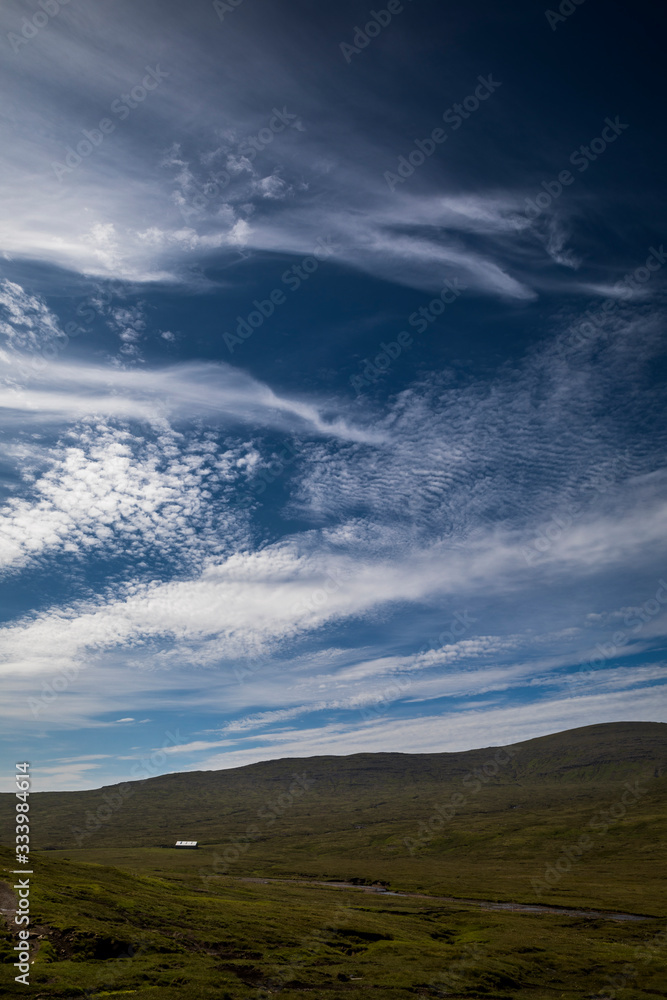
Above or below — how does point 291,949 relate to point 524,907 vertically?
above

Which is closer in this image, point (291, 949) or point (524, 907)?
point (291, 949)

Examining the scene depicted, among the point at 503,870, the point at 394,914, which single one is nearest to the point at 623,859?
the point at 503,870

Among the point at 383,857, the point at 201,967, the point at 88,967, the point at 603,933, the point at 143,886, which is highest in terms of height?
the point at 88,967

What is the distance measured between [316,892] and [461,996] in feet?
262

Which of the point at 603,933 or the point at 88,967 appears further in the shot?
the point at 603,933

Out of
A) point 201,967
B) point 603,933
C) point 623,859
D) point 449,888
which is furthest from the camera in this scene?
point 623,859

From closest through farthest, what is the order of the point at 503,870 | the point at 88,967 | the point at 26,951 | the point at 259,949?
the point at 26,951
the point at 88,967
the point at 259,949
the point at 503,870

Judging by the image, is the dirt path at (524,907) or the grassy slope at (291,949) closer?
the grassy slope at (291,949)

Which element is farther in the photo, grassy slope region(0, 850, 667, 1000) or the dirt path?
the dirt path

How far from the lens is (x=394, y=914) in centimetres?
8550

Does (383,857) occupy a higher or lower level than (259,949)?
lower

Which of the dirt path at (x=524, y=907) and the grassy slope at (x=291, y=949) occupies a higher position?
the grassy slope at (x=291, y=949)

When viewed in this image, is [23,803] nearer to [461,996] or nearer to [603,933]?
[461,996]

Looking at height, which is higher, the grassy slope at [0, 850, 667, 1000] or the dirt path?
the grassy slope at [0, 850, 667, 1000]
